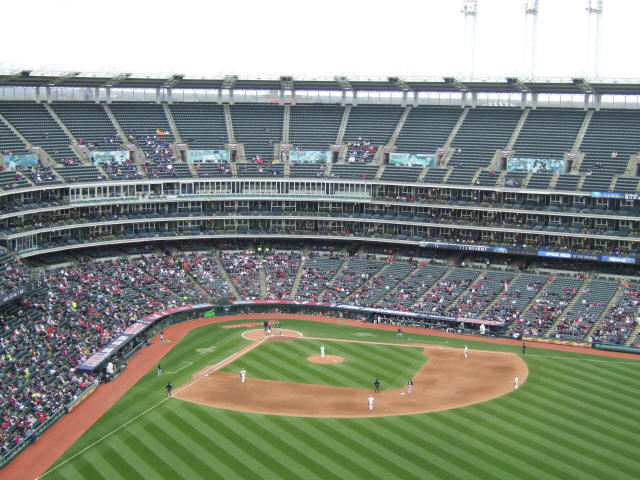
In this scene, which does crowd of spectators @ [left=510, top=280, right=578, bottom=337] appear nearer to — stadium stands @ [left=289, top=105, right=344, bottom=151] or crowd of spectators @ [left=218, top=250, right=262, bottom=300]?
crowd of spectators @ [left=218, top=250, right=262, bottom=300]

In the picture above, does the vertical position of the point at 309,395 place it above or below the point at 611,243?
below

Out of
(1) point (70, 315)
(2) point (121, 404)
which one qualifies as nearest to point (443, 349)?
(2) point (121, 404)

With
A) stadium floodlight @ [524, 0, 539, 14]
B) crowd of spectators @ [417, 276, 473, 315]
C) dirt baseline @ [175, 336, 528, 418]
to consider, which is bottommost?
dirt baseline @ [175, 336, 528, 418]

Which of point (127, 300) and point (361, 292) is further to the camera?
point (361, 292)

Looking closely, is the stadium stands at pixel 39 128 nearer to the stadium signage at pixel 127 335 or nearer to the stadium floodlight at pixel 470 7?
the stadium signage at pixel 127 335

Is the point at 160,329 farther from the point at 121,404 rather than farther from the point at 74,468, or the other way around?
the point at 74,468

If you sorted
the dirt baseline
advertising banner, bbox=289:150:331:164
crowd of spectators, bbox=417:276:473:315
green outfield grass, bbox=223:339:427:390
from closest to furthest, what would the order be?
the dirt baseline, green outfield grass, bbox=223:339:427:390, crowd of spectators, bbox=417:276:473:315, advertising banner, bbox=289:150:331:164

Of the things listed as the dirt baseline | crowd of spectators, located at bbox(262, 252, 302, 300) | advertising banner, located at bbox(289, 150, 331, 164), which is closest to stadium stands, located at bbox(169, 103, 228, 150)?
advertising banner, located at bbox(289, 150, 331, 164)

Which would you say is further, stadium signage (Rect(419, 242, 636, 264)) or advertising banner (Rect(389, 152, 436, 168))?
advertising banner (Rect(389, 152, 436, 168))

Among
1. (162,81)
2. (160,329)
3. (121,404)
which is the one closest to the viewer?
(121,404)
